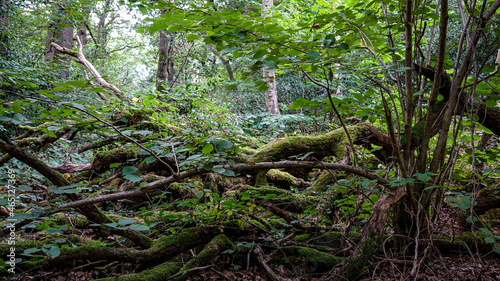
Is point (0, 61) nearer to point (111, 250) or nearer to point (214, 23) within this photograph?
point (111, 250)

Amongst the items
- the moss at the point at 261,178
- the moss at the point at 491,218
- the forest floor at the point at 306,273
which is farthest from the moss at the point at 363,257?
the moss at the point at 261,178

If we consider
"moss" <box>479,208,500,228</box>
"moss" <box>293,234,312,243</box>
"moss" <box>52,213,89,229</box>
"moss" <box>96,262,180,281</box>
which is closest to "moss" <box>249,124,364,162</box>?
"moss" <box>293,234,312,243</box>

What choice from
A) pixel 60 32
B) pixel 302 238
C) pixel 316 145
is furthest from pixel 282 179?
pixel 60 32

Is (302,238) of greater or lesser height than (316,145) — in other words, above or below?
below

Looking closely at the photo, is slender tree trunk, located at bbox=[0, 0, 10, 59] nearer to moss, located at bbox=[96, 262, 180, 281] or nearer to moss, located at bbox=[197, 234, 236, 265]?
moss, located at bbox=[96, 262, 180, 281]

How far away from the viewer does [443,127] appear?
183cm

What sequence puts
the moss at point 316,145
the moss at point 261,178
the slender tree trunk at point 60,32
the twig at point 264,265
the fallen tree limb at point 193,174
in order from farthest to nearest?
1. the slender tree trunk at point 60,32
2. the moss at point 261,178
3. the moss at point 316,145
4. the twig at point 264,265
5. the fallen tree limb at point 193,174

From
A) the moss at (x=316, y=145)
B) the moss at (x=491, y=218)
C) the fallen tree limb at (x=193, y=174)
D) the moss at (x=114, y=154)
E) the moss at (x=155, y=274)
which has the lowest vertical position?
the moss at (x=491, y=218)

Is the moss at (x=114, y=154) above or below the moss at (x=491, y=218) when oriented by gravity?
above

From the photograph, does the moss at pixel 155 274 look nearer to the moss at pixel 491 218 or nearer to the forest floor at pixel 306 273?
the forest floor at pixel 306 273

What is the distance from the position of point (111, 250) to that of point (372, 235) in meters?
1.97

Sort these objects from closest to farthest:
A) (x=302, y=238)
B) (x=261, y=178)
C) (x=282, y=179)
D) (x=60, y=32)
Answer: (x=302, y=238) → (x=261, y=178) → (x=282, y=179) → (x=60, y=32)

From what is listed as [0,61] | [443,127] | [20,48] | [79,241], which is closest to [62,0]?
[20,48]

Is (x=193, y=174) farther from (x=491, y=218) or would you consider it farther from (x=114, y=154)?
(x=491, y=218)
